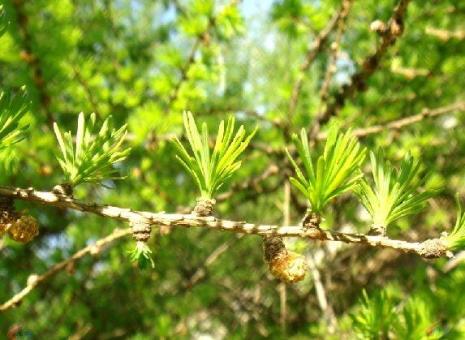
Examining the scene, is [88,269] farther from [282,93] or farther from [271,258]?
[271,258]

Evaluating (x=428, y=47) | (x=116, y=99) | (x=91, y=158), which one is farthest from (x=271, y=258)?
(x=428, y=47)

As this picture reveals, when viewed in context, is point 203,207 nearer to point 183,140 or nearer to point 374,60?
point 374,60

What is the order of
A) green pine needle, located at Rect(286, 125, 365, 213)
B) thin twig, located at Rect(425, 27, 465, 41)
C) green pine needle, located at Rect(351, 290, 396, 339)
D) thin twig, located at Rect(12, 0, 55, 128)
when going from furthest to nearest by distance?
thin twig, located at Rect(425, 27, 465, 41), thin twig, located at Rect(12, 0, 55, 128), green pine needle, located at Rect(351, 290, 396, 339), green pine needle, located at Rect(286, 125, 365, 213)

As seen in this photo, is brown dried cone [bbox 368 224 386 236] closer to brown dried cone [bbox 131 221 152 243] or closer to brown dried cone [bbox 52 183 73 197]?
brown dried cone [bbox 131 221 152 243]

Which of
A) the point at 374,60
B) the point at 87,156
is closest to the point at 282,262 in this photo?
the point at 87,156

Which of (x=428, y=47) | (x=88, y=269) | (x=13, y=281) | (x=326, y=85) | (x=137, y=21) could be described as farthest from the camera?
(x=137, y=21)

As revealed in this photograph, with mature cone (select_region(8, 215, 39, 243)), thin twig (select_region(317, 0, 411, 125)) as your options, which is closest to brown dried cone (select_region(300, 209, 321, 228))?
mature cone (select_region(8, 215, 39, 243))
